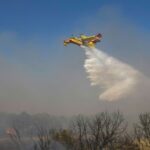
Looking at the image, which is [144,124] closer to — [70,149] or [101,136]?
[70,149]

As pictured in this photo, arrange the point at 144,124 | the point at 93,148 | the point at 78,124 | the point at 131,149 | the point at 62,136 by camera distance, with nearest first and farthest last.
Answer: the point at 93,148 < the point at 131,149 < the point at 78,124 < the point at 62,136 < the point at 144,124

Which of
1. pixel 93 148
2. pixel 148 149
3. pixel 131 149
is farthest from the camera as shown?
pixel 131 149

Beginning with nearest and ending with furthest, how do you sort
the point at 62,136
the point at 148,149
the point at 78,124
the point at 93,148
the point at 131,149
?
the point at 148,149 < the point at 93,148 < the point at 131,149 < the point at 78,124 < the point at 62,136

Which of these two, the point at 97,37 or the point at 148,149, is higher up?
the point at 97,37

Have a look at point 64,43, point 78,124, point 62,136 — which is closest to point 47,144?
point 62,136

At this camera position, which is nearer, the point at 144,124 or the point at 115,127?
the point at 115,127

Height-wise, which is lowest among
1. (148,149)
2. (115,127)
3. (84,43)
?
(148,149)

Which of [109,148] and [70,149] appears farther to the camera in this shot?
[70,149]

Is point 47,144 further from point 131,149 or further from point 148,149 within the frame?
point 148,149

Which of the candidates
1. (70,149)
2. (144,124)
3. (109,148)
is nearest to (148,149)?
(109,148)

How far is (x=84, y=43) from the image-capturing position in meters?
74.8

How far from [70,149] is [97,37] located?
31.6 metres

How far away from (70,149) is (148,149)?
31690 mm

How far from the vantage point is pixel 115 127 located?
7431 cm
